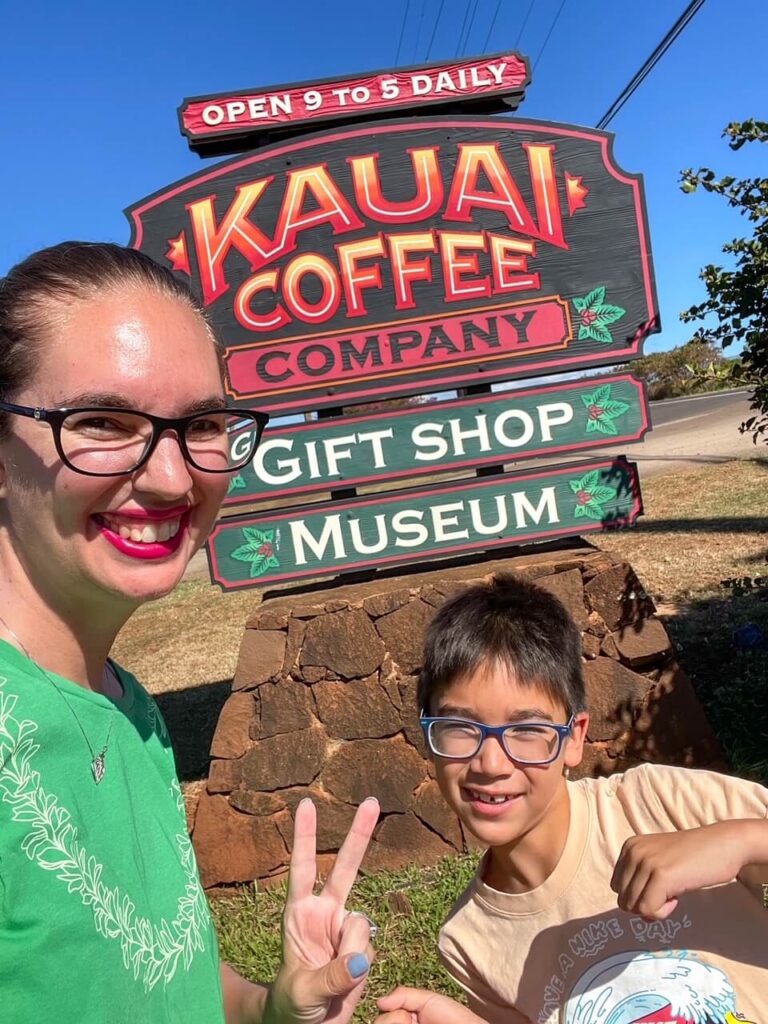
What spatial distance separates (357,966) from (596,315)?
3.44 metres

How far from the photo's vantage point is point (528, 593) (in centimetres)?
181

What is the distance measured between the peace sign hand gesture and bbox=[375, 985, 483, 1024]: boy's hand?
0.54 feet

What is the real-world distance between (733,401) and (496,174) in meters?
23.2

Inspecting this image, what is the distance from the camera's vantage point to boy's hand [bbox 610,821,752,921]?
1200 millimetres

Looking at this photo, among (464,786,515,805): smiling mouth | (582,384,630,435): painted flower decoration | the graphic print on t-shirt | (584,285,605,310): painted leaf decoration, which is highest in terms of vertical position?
(584,285,605,310): painted leaf decoration

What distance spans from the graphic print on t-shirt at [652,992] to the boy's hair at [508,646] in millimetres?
461

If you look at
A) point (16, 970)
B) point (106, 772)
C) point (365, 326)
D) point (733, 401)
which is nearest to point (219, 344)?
point (106, 772)

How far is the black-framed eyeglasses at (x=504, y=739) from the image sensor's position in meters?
1.52

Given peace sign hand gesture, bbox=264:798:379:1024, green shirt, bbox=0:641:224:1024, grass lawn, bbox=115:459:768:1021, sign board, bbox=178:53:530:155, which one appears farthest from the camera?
sign board, bbox=178:53:530:155

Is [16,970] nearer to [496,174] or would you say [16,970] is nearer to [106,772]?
[106,772]

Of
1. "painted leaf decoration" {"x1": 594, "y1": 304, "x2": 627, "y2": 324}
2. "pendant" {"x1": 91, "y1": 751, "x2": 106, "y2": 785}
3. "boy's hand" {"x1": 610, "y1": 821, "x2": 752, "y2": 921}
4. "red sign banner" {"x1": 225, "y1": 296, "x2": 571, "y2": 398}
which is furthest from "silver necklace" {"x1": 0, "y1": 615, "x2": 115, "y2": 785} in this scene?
"painted leaf decoration" {"x1": 594, "y1": 304, "x2": 627, "y2": 324}

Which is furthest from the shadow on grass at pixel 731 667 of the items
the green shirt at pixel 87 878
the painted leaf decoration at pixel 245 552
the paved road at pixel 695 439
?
the paved road at pixel 695 439

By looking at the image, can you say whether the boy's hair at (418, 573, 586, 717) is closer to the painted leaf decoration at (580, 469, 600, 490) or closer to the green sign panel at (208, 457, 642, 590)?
the green sign panel at (208, 457, 642, 590)

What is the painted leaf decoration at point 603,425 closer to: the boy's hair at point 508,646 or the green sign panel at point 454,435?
the green sign panel at point 454,435
